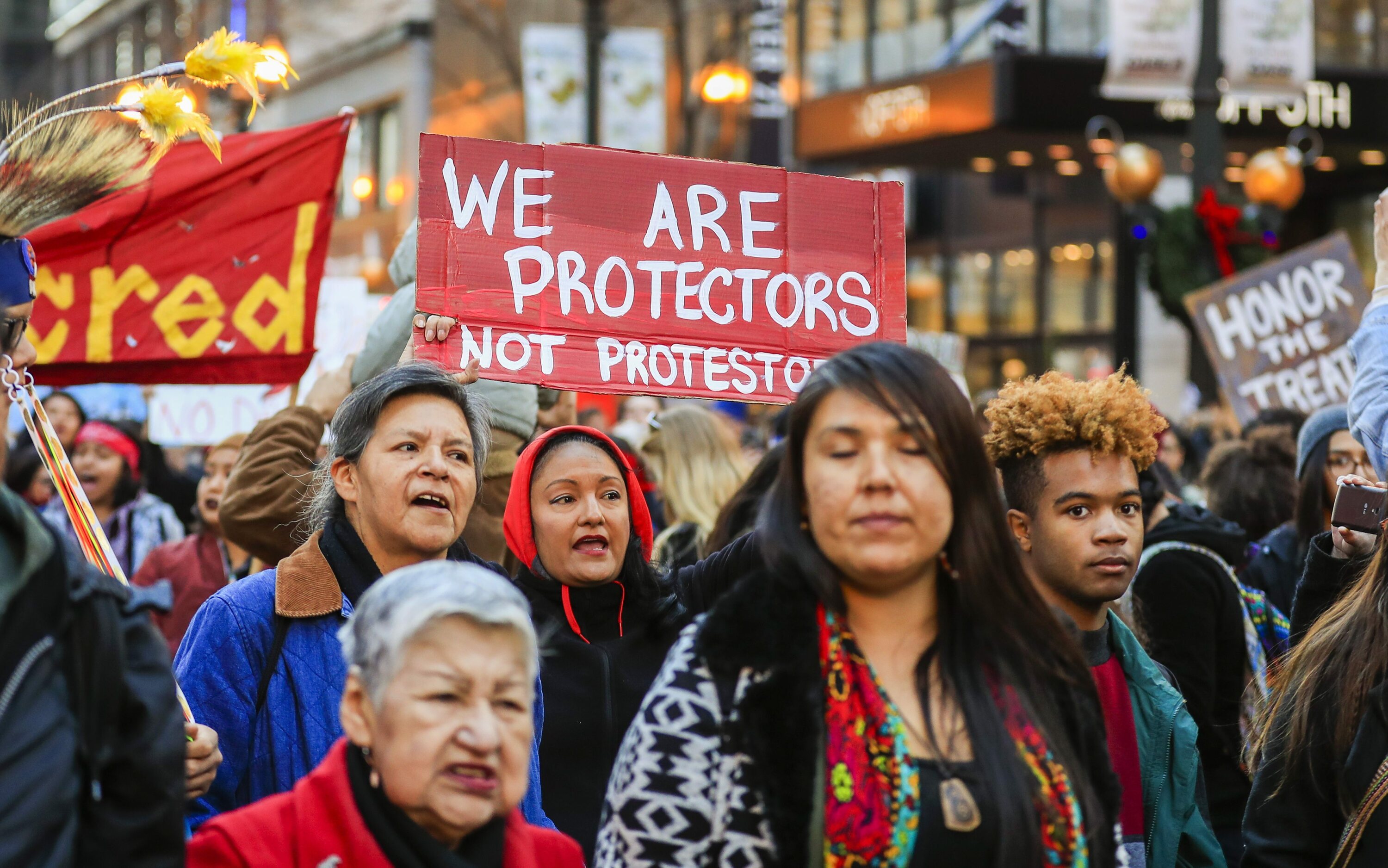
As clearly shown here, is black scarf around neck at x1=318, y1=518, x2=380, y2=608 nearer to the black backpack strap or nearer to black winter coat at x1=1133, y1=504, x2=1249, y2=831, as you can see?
the black backpack strap

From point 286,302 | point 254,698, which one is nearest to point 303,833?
point 254,698

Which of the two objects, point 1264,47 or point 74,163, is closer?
point 74,163

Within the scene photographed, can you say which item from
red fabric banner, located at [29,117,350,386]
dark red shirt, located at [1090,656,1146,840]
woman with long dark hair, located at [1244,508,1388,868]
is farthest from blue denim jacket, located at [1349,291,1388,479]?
red fabric banner, located at [29,117,350,386]

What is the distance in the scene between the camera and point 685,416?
7109 mm

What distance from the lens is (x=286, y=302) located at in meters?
6.10

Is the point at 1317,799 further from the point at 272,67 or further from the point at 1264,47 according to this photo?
the point at 1264,47

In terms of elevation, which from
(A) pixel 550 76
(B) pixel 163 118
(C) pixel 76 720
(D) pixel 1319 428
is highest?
(A) pixel 550 76

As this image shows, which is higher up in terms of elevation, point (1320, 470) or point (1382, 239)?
point (1382, 239)

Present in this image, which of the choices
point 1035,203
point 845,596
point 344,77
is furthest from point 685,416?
point 344,77

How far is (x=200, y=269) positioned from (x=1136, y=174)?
33.7ft

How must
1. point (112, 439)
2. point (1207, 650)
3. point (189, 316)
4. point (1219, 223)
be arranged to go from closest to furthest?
point (1207, 650), point (189, 316), point (112, 439), point (1219, 223)

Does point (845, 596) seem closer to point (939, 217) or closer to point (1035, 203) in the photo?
point (1035, 203)

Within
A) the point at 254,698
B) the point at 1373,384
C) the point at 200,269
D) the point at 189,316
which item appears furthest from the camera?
the point at 200,269

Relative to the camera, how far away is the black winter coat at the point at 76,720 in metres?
2.07
